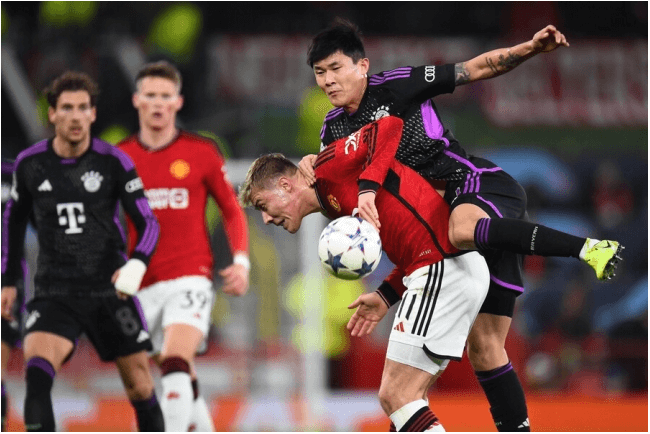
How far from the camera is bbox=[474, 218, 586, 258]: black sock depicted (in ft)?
12.4

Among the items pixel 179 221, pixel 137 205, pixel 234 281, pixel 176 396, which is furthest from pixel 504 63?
pixel 176 396

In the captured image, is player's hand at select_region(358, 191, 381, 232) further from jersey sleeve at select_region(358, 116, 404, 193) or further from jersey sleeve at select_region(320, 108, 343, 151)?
jersey sleeve at select_region(320, 108, 343, 151)

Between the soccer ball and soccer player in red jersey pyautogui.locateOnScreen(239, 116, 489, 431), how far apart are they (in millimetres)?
92

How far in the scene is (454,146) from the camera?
4.47 m

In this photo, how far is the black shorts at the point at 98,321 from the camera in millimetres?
5109

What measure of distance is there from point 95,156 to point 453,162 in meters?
2.08

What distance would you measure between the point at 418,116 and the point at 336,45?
50cm

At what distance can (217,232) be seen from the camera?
9250 millimetres

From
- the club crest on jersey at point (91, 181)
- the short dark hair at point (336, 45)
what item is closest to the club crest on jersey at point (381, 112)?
the short dark hair at point (336, 45)

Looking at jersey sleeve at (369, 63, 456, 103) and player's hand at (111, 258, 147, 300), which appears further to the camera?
player's hand at (111, 258, 147, 300)

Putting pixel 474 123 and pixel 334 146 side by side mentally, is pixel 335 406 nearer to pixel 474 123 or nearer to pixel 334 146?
pixel 334 146

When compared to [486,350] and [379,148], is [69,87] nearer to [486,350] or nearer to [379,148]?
[379,148]

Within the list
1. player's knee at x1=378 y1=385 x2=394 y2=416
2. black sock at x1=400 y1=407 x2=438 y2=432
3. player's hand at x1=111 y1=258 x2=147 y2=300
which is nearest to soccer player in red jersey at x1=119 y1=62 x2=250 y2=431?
player's hand at x1=111 y1=258 x2=147 y2=300

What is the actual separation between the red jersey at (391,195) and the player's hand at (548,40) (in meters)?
0.69
